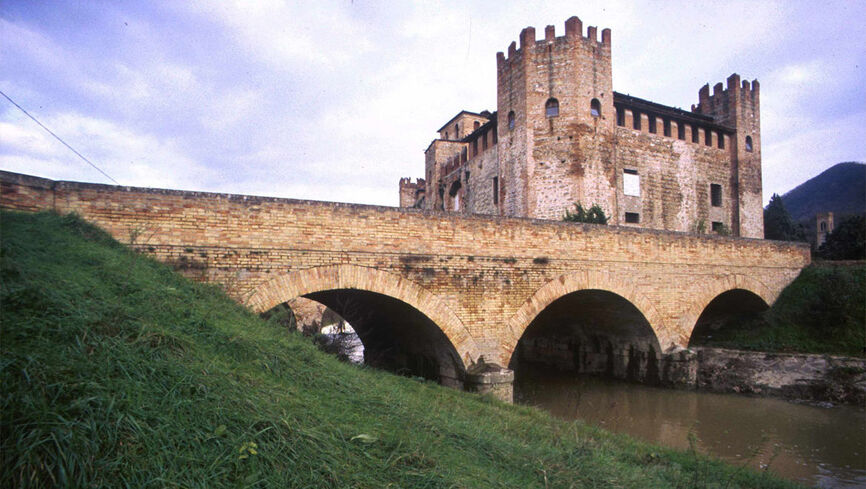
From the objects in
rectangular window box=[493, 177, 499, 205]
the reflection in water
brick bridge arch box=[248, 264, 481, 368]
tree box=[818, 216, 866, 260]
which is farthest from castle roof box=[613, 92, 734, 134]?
brick bridge arch box=[248, 264, 481, 368]

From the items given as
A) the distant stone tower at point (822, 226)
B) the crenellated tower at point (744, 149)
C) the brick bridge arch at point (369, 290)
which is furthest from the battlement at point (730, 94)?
the distant stone tower at point (822, 226)

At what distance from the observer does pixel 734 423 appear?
402 inches

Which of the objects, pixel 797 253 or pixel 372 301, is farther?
pixel 797 253

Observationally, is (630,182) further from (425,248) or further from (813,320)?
(425,248)

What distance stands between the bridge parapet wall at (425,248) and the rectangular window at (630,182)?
8.37 metres

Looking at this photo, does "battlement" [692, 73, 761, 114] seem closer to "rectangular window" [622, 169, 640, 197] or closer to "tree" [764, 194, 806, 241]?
"rectangular window" [622, 169, 640, 197]

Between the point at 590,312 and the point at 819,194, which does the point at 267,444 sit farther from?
the point at 819,194

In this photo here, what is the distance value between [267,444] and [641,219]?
22.3m

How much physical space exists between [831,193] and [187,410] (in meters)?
97.9

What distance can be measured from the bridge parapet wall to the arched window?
9471 mm

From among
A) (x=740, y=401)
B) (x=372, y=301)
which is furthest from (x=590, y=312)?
(x=372, y=301)

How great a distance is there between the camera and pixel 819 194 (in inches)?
3044

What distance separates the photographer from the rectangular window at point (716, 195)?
24.8 meters

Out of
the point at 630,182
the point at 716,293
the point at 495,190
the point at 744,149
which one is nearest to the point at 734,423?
the point at 716,293
